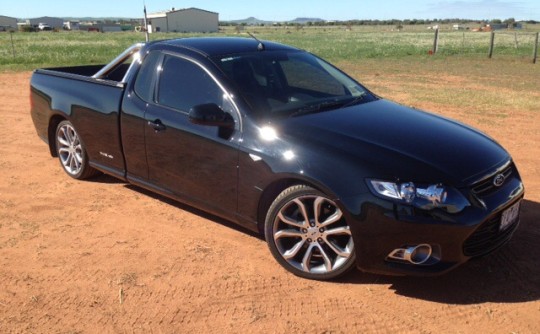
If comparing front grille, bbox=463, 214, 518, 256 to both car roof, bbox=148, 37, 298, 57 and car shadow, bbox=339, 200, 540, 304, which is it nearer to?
car shadow, bbox=339, 200, 540, 304

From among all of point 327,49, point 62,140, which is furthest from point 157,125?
point 327,49

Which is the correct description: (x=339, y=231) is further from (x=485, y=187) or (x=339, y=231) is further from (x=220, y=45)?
(x=220, y=45)

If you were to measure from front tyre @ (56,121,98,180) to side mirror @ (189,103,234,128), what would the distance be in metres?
2.24

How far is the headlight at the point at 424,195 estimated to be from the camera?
3.11 meters

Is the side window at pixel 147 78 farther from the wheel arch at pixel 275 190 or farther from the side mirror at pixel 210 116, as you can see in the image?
the wheel arch at pixel 275 190

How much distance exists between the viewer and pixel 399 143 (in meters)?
3.55

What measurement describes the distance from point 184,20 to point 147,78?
10603 centimetres

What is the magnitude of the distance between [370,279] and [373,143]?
98 centimetres

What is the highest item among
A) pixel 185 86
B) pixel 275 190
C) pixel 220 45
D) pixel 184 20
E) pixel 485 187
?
pixel 184 20

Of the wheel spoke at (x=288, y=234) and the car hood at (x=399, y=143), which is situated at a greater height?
the car hood at (x=399, y=143)

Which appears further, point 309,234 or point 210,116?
point 210,116

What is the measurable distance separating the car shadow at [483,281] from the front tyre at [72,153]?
336 cm

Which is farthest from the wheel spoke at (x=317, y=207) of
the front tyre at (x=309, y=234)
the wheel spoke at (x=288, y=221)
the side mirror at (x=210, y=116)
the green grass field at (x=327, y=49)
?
the green grass field at (x=327, y=49)

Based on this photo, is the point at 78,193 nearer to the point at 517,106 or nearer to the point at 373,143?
the point at 373,143
